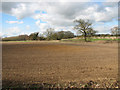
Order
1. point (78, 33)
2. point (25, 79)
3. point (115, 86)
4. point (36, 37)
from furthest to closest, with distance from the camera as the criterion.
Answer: point (36, 37) → point (78, 33) → point (25, 79) → point (115, 86)

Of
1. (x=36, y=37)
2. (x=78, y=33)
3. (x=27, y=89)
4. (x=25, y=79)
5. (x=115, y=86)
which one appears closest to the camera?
(x=27, y=89)

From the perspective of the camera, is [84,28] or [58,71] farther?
[84,28]

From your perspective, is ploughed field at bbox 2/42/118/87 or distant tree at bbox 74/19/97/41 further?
distant tree at bbox 74/19/97/41

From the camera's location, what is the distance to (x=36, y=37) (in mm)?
84688

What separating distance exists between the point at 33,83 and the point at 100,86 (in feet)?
10.2

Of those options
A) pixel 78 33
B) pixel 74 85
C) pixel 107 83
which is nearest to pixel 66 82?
pixel 74 85

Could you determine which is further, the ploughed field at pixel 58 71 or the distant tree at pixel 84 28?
the distant tree at pixel 84 28

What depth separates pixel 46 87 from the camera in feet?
15.8

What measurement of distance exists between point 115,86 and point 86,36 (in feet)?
151

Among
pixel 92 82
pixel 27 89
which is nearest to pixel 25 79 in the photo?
pixel 27 89

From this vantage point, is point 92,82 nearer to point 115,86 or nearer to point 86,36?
point 115,86

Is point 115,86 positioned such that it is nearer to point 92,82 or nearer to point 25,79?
point 92,82

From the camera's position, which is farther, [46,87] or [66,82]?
[66,82]

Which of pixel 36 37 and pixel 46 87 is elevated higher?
pixel 36 37
